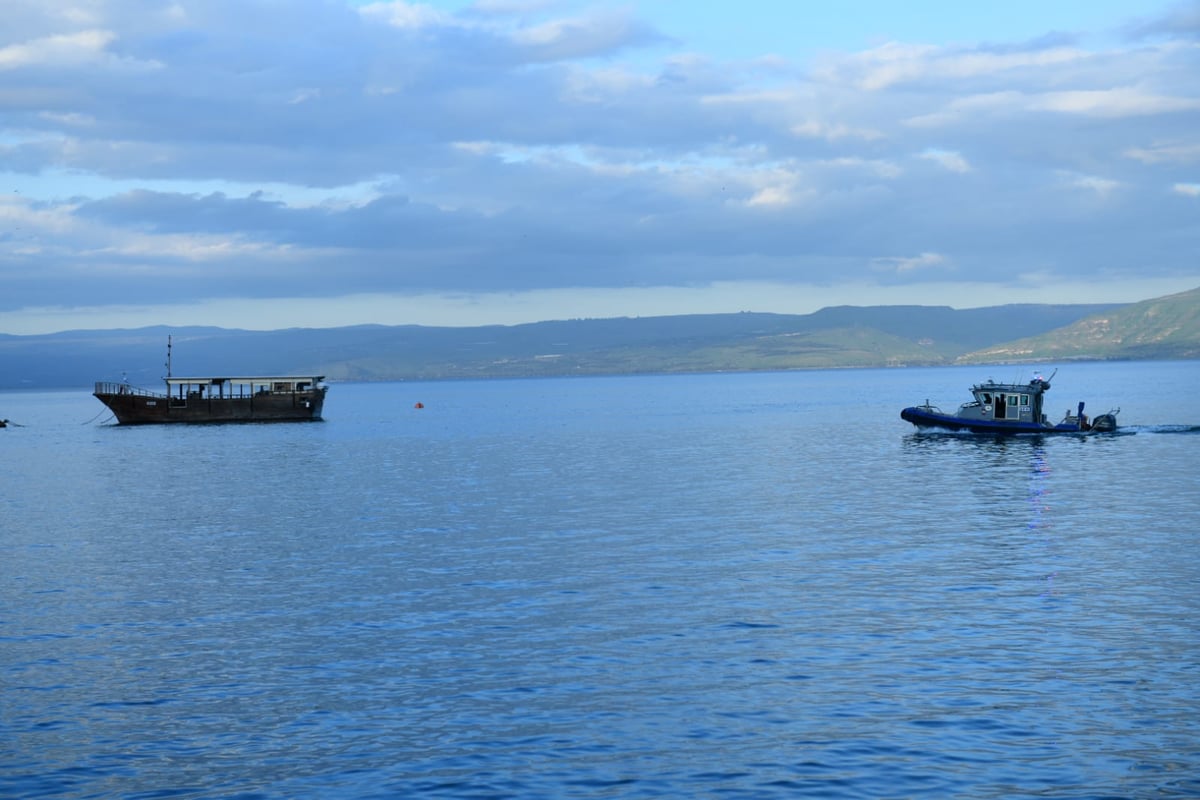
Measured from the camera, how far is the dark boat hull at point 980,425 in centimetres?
10800

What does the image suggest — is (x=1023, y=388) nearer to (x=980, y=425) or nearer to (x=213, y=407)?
(x=980, y=425)

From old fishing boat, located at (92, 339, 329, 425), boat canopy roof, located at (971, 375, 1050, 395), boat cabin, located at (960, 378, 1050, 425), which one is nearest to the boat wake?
boat canopy roof, located at (971, 375, 1050, 395)

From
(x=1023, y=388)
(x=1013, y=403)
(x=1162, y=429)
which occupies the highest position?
(x=1023, y=388)

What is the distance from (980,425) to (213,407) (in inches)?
4276

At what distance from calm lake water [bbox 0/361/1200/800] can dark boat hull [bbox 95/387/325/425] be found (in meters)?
104

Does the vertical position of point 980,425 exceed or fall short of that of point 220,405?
it falls short

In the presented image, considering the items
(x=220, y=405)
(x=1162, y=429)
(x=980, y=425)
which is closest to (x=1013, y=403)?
(x=980, y=425)

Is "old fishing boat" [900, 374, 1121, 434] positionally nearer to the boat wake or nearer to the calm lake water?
the boat wake

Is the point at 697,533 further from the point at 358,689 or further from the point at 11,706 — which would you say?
the point at 11,706

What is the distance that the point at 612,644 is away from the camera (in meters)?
31.2

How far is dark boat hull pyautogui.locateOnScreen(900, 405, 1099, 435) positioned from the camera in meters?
108

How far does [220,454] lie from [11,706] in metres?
91.1

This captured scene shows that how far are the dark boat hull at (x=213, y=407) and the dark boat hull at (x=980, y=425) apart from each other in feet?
308

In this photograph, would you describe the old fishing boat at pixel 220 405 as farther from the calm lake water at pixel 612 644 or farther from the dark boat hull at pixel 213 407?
the calm lake water at pixel 612 644
